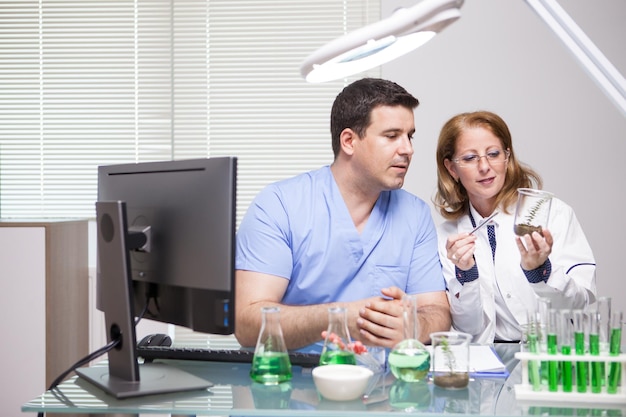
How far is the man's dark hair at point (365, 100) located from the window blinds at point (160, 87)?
4.11ft

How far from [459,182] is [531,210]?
0.75 metres

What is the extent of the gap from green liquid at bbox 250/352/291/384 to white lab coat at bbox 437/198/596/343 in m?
0.75

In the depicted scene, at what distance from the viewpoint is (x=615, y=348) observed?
4.19ft

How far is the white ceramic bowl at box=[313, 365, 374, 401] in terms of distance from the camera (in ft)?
4.19

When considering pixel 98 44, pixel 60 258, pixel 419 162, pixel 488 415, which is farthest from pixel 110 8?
pixel 488 415

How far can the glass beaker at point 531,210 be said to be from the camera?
1.57 meters

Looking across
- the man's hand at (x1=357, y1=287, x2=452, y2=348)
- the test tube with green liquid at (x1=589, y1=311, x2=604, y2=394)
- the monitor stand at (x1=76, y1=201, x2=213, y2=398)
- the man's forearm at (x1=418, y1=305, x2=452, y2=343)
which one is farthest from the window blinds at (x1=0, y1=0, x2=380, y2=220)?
the test tube with green liquid at (x1=589, y1=311, x2=604, y2=394)

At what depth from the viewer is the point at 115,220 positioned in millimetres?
1416

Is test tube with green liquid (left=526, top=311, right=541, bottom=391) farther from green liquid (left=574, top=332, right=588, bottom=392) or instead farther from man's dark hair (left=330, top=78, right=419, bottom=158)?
man's dark hair (left=330, top=78, right=419, bottom=158)

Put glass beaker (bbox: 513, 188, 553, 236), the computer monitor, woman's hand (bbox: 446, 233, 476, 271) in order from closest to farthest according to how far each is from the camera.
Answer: the computer monitor, glass beaker (bbox: 513, 188, 553, 236), woman's hand (bbox: 446, 233, 476, 271)

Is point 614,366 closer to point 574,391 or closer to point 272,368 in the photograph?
point 574,391

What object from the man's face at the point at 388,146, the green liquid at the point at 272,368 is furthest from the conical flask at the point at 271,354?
the man's face at the point at 388,146

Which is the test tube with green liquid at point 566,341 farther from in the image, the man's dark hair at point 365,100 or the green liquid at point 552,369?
the man's dark hair at point 365,100

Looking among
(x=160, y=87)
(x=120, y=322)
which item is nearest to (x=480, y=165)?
(x=120, y=322)
